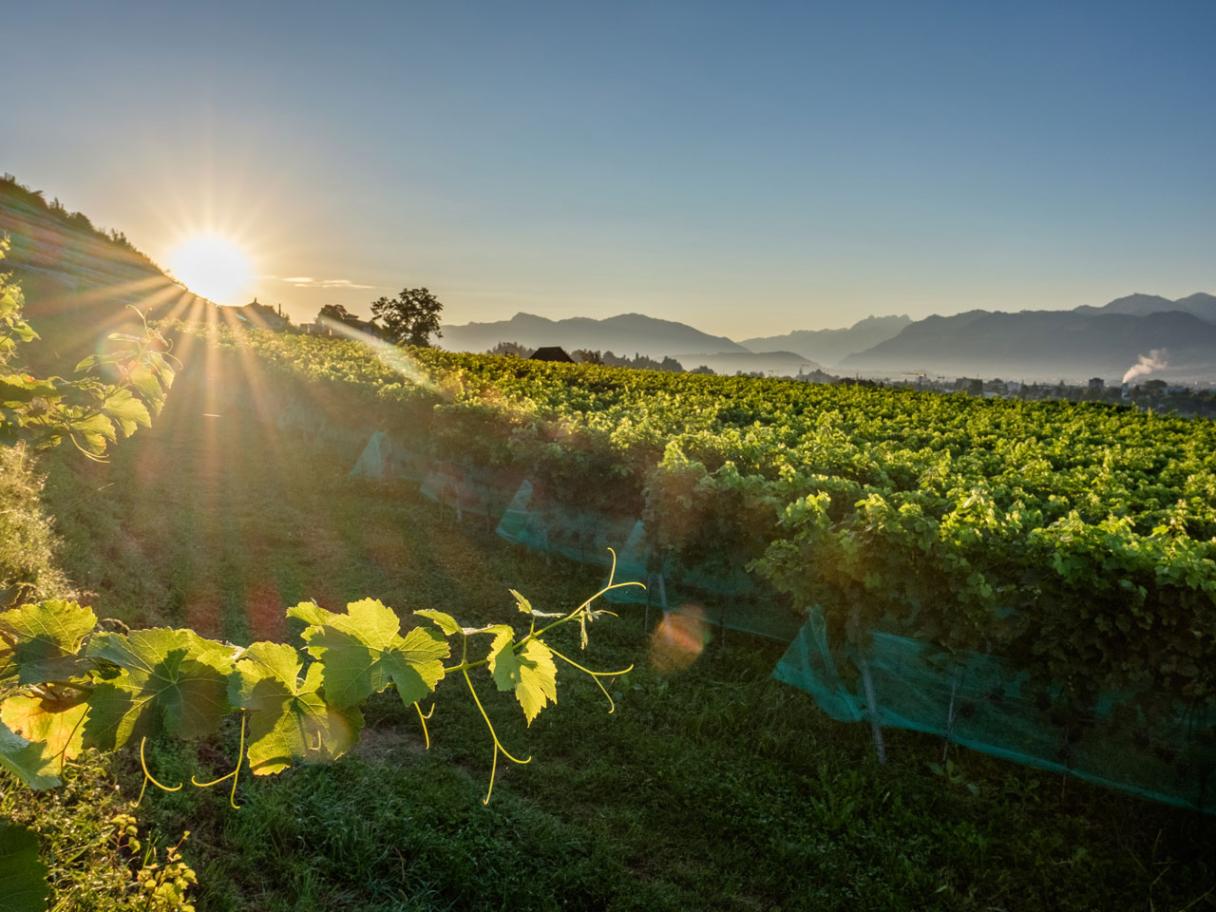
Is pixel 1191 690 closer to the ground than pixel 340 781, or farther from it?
farther from it

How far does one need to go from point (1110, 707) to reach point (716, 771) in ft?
10.4

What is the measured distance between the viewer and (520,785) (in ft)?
19.9

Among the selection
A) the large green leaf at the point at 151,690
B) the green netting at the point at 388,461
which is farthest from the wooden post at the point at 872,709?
the green netting at the point at 388,461

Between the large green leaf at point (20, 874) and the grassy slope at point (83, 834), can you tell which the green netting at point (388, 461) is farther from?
the large green leaf at point (20, 874)

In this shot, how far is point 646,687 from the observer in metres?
7.89

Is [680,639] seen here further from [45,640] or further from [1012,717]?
[45,640]

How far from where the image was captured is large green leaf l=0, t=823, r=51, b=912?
1.25 metres

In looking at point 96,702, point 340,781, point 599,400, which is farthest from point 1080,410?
point 96,702

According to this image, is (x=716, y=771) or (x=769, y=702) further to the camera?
(x=769, y=702)

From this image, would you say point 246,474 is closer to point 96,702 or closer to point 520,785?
point 520,785

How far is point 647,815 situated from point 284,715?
508cm

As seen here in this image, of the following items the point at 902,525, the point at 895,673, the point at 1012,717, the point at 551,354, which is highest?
the point at 551,354

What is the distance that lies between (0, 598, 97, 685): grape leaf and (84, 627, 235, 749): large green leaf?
0.10 meters

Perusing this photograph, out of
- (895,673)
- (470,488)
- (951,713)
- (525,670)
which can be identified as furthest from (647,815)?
(470,488)
